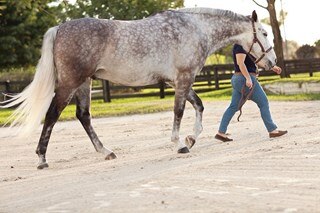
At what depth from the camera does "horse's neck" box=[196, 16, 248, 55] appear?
9.60 m

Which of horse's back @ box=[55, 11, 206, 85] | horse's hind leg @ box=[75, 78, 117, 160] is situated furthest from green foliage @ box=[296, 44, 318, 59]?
horse's hind leg @ box=[75, 78, 117, 160]

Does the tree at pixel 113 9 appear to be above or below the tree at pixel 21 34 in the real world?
above

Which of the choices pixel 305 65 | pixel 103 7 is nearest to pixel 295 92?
pixel 305 65

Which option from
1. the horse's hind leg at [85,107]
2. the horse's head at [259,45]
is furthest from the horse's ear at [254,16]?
the horse's hind leg at [85,107]

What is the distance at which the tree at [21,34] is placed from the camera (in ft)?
142

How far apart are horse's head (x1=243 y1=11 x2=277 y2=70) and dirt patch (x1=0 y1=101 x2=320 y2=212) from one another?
122 centimetres

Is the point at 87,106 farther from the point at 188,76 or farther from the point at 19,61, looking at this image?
the point at 19,61

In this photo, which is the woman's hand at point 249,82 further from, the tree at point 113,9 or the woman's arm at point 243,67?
the tree at point 113,9

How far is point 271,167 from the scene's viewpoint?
6973mm

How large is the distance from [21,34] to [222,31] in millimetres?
37199

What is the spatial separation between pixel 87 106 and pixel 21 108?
0.95 metres

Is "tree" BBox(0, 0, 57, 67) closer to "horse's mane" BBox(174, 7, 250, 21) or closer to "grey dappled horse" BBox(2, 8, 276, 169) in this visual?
"horse's mane" BBox(174, 7, 250, 21)

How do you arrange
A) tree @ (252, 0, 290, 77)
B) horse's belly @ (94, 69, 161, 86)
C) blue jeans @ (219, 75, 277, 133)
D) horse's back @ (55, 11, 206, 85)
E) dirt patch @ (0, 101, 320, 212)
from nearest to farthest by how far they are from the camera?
dirt patch @ (0, 101, 320, 212)
horse's back @ (55, 11, 206, 85)
horse's belly @ (94, 69, 161, 86)
blue jeans @ (219, 75, 277, 133)
tree @ (252, 0, 290, 77)

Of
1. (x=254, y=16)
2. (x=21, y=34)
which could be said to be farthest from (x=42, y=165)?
(x=21, y=34)
